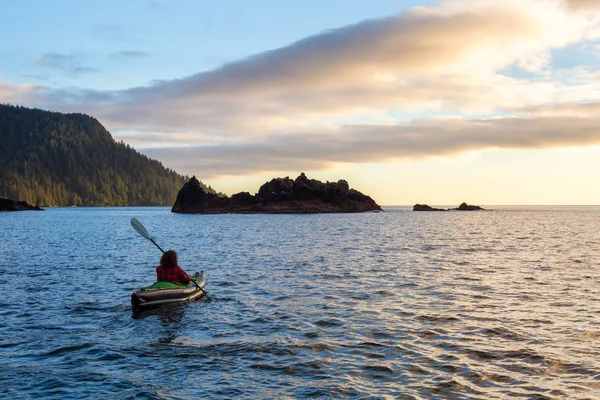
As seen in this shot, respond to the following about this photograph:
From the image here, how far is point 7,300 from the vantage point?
22.0 m

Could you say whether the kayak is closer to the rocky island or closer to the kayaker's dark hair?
the kayaker's dark hair

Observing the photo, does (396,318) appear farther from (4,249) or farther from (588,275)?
(4,249)

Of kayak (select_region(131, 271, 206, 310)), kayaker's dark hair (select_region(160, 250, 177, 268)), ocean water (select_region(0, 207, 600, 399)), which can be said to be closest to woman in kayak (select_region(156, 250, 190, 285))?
kayaker's dark hair (select_region(160, 250, 177, 268))

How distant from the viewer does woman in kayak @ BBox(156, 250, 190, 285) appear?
2089 centimetres

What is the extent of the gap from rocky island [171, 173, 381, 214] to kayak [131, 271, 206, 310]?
15586 cm

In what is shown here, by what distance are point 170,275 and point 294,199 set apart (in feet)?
521

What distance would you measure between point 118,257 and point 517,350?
36.9 meters

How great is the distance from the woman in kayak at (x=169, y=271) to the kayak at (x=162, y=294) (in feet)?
1.28

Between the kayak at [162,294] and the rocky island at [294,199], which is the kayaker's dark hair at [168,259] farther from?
the rocky island at [294,199]

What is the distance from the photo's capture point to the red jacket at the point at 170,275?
2105cm

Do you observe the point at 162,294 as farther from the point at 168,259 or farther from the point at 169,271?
the point at 168,259

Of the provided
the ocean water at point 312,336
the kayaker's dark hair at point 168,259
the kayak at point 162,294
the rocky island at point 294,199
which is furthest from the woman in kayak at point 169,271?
the rocky island at point 294,199

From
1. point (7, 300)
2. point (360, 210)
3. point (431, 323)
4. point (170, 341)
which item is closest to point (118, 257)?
point (7, 300)

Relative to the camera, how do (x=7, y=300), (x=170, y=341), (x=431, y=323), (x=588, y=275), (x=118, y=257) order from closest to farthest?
(x=170, y=341)
(x=431, y=323)
(x=7, y=300)
(x=588, y=275)
(x=118, y=257)
